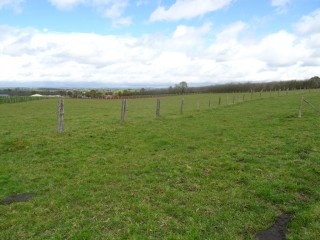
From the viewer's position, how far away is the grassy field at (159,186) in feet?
16.7

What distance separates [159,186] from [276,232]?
3.03m

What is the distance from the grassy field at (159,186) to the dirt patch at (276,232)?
0.12m

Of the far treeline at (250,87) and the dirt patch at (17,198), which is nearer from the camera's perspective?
A: the dirt patch at (17,198)

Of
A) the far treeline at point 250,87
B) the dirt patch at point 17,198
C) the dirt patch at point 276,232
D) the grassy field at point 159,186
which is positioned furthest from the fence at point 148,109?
the far treeline at point 250,87

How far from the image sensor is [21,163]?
30.7 feet

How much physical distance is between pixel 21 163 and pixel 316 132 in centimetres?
1364

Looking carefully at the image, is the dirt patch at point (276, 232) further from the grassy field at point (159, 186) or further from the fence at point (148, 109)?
the fence at point (148, 109)

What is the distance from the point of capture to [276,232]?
4.93 m

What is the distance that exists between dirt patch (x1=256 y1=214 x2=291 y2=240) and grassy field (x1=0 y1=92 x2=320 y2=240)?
0.39 ft

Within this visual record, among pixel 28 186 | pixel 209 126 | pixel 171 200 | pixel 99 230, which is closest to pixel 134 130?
pixel 209 126

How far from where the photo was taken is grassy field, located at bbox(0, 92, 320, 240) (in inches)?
200

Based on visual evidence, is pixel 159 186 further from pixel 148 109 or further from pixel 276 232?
pixel 148 109

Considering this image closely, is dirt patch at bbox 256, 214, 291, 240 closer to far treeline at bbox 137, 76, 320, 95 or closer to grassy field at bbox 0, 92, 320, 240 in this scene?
grassy field at bbox 0, 92, 320, 240

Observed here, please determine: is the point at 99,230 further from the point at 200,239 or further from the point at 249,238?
the point at 249,238
